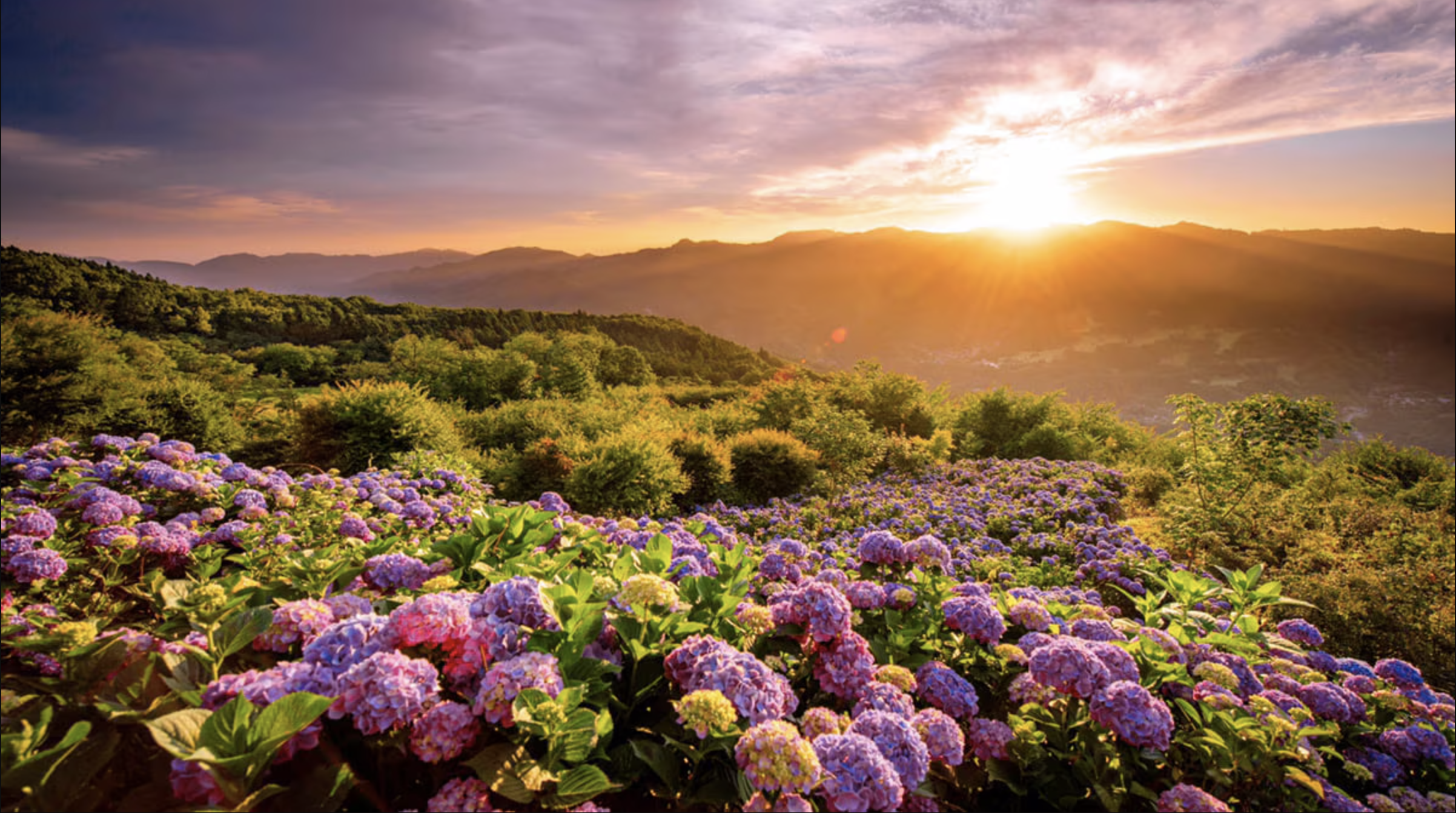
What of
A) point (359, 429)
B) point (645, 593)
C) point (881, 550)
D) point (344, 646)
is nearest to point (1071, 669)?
point (881, 550)

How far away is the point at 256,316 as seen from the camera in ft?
127

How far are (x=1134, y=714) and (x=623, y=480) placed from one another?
22.8 ft

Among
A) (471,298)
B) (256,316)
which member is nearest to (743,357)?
(256,316)

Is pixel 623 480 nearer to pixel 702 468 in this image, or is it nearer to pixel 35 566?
pixel 702 468

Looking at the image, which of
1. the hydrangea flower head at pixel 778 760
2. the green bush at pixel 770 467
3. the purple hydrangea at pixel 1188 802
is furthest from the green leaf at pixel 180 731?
the green bush at pixel 770 467

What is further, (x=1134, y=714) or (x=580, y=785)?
(x=1134, y=714)

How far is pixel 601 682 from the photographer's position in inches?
72.7

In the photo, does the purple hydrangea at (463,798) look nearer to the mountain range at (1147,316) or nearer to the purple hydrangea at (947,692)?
the purple hydrangea at (947,692)

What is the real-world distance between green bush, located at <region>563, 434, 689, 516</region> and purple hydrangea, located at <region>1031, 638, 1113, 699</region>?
20.7 feet

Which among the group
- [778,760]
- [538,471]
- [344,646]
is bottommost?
[538,471]

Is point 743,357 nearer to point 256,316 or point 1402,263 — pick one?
point 256,316

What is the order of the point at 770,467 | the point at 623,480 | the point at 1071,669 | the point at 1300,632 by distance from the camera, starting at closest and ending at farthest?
the point at 1071,669, the point at 1300,632, the point at 623,480, the point at 770,467

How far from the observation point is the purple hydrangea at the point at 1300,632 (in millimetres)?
3211

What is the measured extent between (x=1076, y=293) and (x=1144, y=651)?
14182cm
